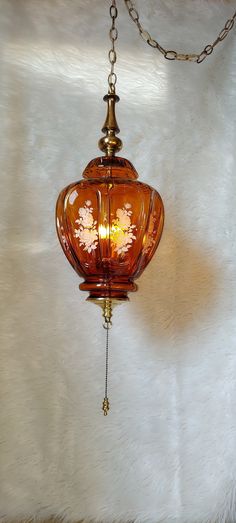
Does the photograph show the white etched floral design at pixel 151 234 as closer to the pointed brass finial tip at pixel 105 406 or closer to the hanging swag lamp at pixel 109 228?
the hanging swag lamp at pixel 109 228

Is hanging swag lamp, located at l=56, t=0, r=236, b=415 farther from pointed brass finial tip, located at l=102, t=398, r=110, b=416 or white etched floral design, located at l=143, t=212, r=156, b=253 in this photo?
pointed brass finial tip, located at l=102, t=398, r=110, b=416

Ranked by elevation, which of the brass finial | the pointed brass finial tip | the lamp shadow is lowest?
the pointed brass finial tip

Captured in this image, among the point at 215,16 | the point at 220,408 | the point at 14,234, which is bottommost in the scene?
the point at 220,408

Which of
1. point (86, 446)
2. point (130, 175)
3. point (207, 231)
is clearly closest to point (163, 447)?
point (86, 446)

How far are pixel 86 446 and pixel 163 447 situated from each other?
196 millimetres

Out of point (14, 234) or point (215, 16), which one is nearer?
point (14, 234)

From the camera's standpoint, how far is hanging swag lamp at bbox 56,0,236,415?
3.00 feet

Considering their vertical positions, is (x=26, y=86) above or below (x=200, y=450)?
above

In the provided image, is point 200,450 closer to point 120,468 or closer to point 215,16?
point 120,468

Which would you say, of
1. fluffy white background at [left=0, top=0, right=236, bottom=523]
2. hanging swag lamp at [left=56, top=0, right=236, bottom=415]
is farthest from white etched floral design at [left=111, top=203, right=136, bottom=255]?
fluffy white background at [left=0, top=0, right=236, bottom=523]

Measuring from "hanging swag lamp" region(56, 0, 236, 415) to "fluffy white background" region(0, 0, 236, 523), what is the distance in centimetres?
29

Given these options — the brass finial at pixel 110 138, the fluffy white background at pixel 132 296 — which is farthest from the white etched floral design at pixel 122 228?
the fluffy white background at pixel 132 296

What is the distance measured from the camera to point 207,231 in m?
1.29

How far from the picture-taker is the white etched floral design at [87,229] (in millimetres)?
919
